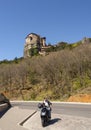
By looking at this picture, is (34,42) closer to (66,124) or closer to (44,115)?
(44,115)

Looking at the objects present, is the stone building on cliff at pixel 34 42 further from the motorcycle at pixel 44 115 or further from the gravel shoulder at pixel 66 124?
the motorcycle at pixel 44 115

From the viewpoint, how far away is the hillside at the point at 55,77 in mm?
48562

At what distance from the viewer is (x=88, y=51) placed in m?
49.9

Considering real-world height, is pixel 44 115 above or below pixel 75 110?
above

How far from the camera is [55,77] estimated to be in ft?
176

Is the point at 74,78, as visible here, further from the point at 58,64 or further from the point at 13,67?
the point at 13,67

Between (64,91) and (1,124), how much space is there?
28923mm

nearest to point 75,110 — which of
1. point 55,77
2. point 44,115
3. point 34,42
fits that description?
point 44,115

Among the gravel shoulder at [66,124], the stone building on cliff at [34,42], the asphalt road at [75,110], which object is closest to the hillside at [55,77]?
the asphalt road at [75,110]

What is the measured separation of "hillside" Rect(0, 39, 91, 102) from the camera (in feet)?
159

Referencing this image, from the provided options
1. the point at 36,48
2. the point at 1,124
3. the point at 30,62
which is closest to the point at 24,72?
the point at 30,62

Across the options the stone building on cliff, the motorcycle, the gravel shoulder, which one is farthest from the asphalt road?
the stone building on cliff

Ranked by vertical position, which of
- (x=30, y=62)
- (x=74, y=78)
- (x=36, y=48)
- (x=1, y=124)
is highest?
(x=36, y=48)

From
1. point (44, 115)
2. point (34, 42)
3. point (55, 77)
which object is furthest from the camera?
point (34, 42)
